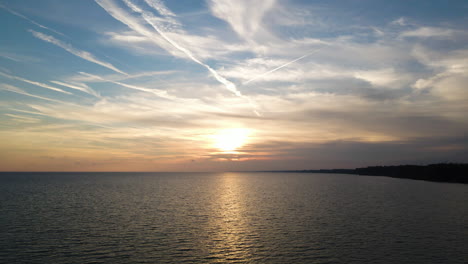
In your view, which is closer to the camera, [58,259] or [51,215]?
[58,259]

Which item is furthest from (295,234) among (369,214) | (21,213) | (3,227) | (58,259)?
(21,213)

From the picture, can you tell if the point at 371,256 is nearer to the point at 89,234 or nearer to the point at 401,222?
the point at 401,222

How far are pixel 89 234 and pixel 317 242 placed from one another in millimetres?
30510

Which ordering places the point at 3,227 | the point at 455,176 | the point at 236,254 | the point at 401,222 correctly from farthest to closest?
the point at 455,176 < the point at 401,222 < the point at 3,227 < the point at 236,254

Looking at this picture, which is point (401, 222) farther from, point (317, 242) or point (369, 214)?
point (317, 242)

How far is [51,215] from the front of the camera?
55.8m

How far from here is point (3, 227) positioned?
44375 mm

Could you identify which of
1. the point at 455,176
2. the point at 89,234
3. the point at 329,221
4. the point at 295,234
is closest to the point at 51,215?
the point at 89,234

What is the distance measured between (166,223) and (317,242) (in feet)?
81.5

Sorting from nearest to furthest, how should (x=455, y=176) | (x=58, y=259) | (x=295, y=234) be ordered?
(x=58, y=259), (x=295, y=234), (x=455, y=176)

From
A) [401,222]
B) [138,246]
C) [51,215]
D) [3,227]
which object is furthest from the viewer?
[51,215]

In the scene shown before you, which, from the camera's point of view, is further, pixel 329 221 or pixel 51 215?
pixel 51 215

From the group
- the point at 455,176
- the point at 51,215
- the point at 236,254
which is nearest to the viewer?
the point at 236,254

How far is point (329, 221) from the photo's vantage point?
4909 centimetres
